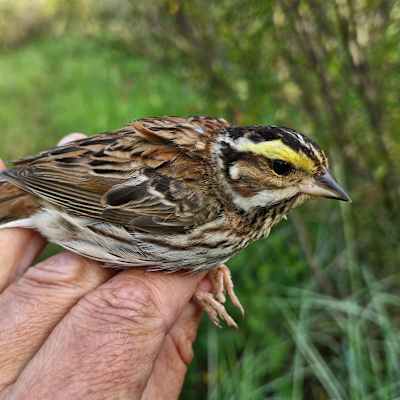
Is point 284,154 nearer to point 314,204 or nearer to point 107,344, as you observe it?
point 107,344

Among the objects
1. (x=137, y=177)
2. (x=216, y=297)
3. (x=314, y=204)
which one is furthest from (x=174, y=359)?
(x=314, y=204)

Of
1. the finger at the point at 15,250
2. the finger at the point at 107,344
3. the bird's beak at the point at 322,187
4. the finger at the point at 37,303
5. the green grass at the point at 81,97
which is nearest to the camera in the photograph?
the finger at the point at 107,344

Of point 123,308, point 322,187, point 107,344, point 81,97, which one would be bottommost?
point 107,344

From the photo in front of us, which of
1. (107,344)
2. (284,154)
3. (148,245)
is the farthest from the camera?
(148,245)

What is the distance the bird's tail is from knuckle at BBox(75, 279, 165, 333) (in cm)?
65

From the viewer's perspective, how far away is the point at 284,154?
6.44 feet

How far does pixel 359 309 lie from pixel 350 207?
676 millimetres

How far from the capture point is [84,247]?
224cm

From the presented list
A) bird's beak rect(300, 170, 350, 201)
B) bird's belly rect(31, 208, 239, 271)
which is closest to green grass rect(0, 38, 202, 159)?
bird's belly rect(31, 208, 239, 271)

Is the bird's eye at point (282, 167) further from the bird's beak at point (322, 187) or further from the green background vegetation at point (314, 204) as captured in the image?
the green background vegetation at point (314, 204)

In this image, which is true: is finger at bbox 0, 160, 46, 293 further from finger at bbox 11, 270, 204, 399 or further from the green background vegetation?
the green background vegetation

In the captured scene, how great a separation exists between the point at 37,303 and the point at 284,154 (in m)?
1.15

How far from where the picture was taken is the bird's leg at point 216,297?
7.94 ft

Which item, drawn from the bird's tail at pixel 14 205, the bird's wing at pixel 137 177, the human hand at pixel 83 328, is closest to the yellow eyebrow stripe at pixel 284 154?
the bird's wing at pixel 137 177
